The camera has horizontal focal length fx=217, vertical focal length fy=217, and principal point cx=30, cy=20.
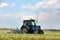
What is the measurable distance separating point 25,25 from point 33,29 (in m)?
1.07

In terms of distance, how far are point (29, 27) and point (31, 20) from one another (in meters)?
0.89

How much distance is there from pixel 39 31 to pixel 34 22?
3.87 ft

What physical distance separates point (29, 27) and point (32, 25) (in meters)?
0.39

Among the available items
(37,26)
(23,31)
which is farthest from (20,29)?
(37,26)

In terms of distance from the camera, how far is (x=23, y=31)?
22.9m

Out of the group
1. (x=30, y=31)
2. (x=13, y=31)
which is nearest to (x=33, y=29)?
(x=30, y=31)

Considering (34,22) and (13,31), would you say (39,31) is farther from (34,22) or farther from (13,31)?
(13,31)

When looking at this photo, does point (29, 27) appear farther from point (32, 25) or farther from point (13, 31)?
point (13, 31)

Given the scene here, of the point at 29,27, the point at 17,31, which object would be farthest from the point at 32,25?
the point at 17,31

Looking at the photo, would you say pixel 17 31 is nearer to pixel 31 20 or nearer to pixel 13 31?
pixel 13 31

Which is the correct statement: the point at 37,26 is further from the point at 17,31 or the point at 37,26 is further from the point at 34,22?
the point at 17,31

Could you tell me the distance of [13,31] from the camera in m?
23.8

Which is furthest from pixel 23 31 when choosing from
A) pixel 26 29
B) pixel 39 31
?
pixel 39 31

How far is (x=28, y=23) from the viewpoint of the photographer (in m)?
23.1
